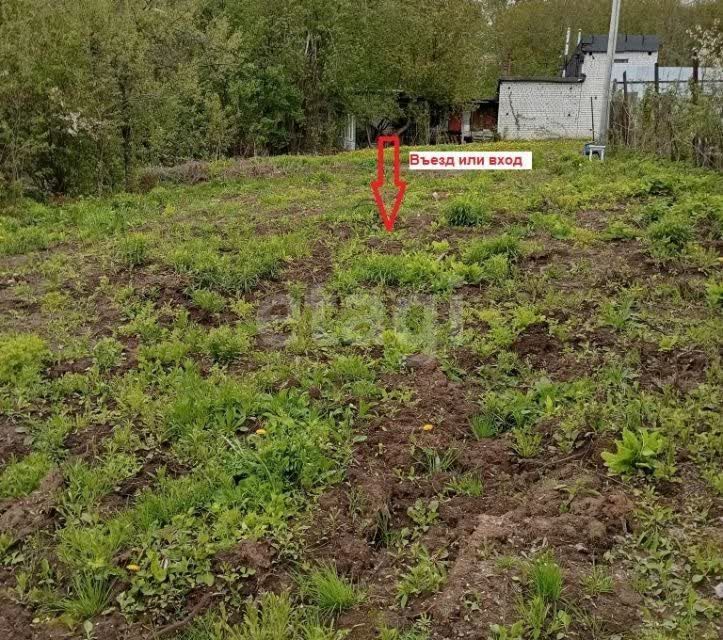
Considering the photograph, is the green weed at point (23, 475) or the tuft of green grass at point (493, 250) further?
the tuft of green grass at point (493, 250)

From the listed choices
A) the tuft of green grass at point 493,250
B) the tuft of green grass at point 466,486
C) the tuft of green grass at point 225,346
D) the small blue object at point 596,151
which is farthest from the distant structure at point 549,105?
the tuft of green grass at point 466,486

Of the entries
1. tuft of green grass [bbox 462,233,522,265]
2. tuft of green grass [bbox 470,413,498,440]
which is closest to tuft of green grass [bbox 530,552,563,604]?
tuft of green grass [bbox 470,413,498,440]

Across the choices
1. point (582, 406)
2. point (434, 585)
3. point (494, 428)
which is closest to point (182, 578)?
point (434, 585)

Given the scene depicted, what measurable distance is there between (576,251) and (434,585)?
14.2ft

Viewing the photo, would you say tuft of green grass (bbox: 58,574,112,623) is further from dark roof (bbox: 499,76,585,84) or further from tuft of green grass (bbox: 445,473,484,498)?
dark roof (bbox: 499,76,585,84)

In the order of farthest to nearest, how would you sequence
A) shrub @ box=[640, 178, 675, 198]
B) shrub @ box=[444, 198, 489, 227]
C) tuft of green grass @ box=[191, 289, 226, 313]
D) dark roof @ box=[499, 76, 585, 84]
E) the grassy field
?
dark roof @ box=[499, 76, 585, 84], shrub @ box=[640, 178, 675, 198], shrub @ box=[444, 198, 489, 227], tuft of green grass @ box=[191, 289, 226, 313], the grassy field

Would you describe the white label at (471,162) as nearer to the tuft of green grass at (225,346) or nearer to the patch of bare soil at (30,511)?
the tuft of green grass at (225,346)

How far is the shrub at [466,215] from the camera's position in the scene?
7.14 m

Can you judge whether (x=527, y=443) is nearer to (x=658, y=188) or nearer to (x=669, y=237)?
(x=669, y=237)

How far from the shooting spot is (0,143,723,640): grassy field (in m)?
2.46

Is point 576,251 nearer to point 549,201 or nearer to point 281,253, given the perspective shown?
point 549,201

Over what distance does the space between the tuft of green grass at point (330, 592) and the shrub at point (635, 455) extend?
4.58 ft

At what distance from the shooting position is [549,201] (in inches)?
314

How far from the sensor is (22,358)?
14.4 feet
